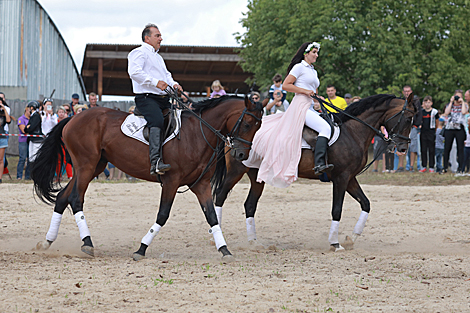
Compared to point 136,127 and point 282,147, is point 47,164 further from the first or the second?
point 282,147

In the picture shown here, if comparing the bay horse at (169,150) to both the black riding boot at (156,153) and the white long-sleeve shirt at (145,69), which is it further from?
the white long-sleeve shirt at (145,69)

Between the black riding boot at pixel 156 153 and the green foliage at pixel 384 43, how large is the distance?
70.7 feet

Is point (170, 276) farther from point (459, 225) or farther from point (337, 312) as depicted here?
point (459, 225)

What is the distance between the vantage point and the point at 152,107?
6.97m

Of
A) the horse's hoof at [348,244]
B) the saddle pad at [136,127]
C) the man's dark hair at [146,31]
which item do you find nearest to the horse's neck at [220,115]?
the saddle pad at [136,127]

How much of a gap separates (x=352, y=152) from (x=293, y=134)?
0.92 metres

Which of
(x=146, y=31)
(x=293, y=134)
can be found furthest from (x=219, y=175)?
(x=146, y=31)

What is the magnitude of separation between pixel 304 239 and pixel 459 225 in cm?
287

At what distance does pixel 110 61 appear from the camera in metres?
33.0

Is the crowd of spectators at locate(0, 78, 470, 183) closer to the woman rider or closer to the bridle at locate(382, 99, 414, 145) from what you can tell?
the woman rider

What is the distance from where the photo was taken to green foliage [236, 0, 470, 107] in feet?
89.9

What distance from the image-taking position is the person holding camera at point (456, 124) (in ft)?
52.2

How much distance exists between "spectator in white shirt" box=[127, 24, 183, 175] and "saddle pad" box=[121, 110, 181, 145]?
0.16 meters

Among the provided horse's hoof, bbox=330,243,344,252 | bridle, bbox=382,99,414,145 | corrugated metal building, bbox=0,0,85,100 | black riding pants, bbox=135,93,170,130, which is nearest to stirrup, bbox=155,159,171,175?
black riding pants, bbox=135,93,170,130
